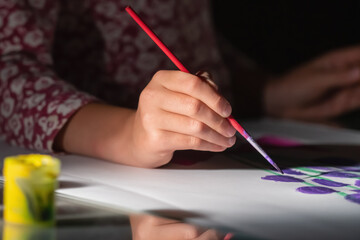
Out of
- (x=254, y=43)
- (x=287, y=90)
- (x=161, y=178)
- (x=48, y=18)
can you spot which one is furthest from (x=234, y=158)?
(x=254, y=43)

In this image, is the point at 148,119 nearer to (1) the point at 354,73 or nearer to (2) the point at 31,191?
(2) the point at 31,191

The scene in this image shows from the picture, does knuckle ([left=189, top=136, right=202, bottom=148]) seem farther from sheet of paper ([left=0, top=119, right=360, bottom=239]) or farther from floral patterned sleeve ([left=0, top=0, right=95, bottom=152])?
floral patterned sleeve ([left=0, top=0, right=95, bottom=152])

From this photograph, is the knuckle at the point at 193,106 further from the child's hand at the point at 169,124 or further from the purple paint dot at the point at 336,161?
the purple paint dot at the point at 336,161

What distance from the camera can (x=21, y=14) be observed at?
924 mm

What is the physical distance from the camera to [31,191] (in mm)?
503

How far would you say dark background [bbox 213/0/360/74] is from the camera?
5.53 feet

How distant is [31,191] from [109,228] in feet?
0.25

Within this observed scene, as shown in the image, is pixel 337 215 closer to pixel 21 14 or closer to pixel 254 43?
pixel 21 14

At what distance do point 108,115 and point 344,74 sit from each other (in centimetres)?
69

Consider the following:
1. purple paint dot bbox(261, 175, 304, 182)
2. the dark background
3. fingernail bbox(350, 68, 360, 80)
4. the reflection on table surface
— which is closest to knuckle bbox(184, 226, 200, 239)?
the reflection on table surface

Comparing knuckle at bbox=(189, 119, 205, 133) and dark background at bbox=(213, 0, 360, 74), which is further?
dark background at bbox=(213, 0, 360, 74)

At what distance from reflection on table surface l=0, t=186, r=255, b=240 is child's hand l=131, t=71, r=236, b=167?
150 mm

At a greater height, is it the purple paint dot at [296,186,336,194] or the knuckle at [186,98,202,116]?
the knuckle at [186,98,202,116]

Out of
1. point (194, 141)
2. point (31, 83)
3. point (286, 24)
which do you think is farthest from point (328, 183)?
point (286, 24)
